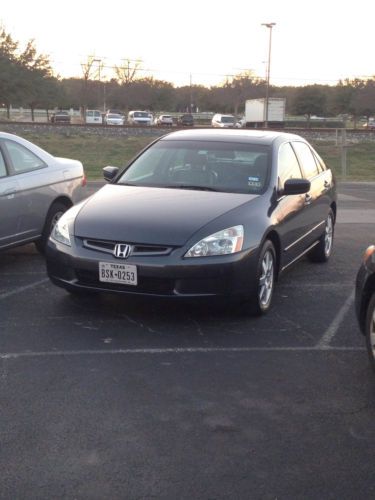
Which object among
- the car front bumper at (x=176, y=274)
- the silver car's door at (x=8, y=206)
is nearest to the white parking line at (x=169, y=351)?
the car front bumper at (x=176, y=274)

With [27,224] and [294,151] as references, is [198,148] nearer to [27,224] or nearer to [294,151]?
[294,151]

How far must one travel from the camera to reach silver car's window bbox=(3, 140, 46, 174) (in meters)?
7.41

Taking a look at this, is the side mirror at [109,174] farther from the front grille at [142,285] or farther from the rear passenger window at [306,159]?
the rear passenger window at [306,159]

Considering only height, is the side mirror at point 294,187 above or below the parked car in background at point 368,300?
above

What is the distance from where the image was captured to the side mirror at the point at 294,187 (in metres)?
6.34

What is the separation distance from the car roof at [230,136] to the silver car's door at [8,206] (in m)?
1.69

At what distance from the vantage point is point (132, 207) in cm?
584

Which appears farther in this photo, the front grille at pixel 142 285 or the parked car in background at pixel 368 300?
the front grille at pixel 142 285

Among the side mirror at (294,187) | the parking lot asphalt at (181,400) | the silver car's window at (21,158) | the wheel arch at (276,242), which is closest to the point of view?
the parking lot asphalt at (181,400)

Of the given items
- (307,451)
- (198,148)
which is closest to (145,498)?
(307,451)

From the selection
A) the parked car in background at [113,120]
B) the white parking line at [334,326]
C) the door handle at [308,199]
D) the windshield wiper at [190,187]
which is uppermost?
the windshield wiper at [190,187]

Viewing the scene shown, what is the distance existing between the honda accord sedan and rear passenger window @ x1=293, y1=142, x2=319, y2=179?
4.2 inches

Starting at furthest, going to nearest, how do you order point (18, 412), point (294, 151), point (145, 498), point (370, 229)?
1. point (370, 229)
2. point (294, 151)
3. point (18, 412)
4. point (145, 498)

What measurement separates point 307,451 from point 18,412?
161 centimetres
